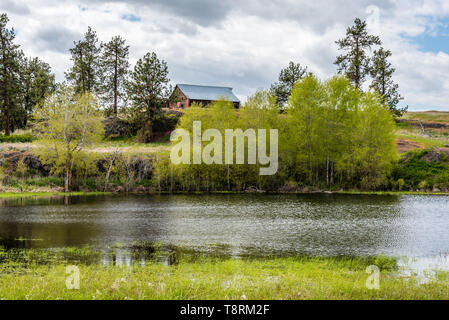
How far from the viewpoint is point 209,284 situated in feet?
32.1

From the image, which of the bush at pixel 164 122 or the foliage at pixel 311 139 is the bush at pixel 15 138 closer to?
the bush at pixel 164 122

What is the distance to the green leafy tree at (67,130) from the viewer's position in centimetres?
4453

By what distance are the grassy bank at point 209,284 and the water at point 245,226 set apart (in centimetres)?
402

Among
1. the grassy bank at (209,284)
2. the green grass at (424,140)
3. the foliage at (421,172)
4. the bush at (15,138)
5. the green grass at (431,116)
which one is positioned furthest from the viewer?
the green grass at (431,116)

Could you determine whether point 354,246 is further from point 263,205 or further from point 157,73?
point 157,73

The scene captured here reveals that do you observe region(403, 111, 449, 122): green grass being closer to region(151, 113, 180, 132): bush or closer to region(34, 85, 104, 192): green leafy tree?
region(151, 113, 180, 132): bush

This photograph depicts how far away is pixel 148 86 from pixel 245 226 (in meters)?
39.9

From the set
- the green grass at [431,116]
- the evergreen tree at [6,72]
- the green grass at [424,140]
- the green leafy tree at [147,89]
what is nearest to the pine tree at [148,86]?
the green leafy tree at [147,89]

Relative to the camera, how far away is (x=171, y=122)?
64000 millimetres

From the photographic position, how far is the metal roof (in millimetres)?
80562

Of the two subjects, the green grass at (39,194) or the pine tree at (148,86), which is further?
the pine tree at (148,86)

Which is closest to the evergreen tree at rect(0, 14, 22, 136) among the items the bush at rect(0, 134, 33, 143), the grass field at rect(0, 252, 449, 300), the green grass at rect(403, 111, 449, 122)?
the bush at rect(0, 134, 33, 143)

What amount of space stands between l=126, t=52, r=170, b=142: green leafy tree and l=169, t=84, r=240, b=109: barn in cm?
1767
